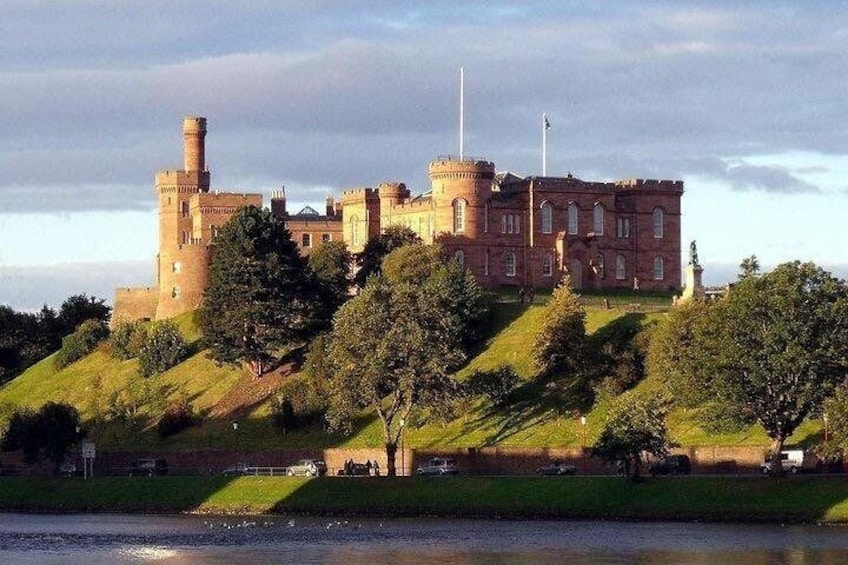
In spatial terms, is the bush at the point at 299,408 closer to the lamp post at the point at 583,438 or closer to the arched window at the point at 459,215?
the lamp post at the point at 583,438

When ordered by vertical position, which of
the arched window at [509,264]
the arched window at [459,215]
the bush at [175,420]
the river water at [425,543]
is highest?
the arched window at [459,215]

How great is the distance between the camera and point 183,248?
188m

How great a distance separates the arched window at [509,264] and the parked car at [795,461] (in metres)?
60.8

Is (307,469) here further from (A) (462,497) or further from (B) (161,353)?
(B) (161,353)

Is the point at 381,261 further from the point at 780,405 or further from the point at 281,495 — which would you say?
the point at 780,405

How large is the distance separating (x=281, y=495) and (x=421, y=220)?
5422cm

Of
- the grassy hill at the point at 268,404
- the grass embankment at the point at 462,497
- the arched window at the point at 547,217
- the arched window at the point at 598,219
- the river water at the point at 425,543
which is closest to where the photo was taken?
the river water at the point at 425,543

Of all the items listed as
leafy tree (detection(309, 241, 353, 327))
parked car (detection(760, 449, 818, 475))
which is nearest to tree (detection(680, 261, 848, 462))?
parked car (detection(760, 449, 818, 475))

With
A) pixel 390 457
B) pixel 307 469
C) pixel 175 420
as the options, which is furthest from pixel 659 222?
pixel 390 457

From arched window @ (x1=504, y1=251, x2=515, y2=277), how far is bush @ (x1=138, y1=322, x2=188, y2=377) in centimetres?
2589

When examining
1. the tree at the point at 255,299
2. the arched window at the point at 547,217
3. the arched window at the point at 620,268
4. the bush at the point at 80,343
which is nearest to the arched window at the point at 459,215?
the arched window at the point at 547,217

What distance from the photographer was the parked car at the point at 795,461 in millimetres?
113562

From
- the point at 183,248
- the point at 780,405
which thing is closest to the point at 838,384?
the point at 780,405

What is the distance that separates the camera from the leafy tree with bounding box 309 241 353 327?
164375mm
